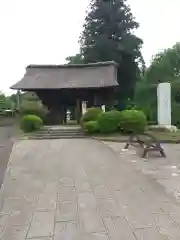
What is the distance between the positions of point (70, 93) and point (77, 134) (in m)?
6.50

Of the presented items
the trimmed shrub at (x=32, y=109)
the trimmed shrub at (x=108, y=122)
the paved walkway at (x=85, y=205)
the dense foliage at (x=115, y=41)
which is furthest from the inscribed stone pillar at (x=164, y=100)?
the dense foliage at (x=115, y=41)

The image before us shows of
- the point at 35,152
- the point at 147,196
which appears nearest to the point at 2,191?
the point at 147,196

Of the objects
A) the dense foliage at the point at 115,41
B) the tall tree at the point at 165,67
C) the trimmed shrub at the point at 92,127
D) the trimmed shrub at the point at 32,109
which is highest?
the dense foliage at the point at 115,41

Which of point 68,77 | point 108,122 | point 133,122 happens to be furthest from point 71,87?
point 133,122

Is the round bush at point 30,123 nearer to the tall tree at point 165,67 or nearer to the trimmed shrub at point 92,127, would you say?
the trimmed shrub at point 92,127

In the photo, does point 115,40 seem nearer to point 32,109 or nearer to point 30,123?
point 32,109

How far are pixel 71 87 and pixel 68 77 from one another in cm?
259

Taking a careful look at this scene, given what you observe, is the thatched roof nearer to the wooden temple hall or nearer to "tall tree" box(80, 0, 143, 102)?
the wooden temple hall

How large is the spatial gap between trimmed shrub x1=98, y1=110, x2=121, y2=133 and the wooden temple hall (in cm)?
549

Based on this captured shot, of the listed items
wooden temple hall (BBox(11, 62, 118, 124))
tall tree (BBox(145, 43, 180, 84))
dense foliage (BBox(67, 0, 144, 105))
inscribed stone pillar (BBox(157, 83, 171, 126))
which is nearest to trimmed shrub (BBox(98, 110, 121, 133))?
inscribed stone pillar (BBox(157, 83, 171, 126))

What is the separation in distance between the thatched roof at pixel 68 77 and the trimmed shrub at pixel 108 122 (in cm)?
552

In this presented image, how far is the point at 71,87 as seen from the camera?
75.6 ft

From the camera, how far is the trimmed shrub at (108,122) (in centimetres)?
1727

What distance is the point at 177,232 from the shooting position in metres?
3.80
